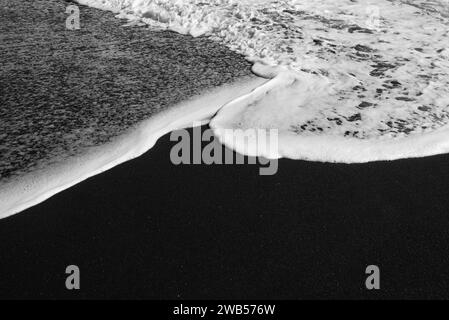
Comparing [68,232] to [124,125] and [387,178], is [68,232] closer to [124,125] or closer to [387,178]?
[124,125]

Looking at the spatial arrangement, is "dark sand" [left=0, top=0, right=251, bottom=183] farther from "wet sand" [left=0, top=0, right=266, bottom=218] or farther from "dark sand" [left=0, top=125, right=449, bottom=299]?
"dark sand" [left=0, top=125, right=449, bottom=299]

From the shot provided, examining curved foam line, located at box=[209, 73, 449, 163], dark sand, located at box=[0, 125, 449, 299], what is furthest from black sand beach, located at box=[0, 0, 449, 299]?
curved foam line, located at box=[209, 73, 449, 163]

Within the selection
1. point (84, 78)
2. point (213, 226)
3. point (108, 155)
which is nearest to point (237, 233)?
point (213, 226)

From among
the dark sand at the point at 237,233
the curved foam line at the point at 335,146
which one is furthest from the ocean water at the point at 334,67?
the dark sand at the point at 237,233

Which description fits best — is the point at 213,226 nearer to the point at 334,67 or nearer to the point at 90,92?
the point at 90,92

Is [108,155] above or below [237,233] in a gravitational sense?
above

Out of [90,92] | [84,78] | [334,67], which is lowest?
[90,92]
